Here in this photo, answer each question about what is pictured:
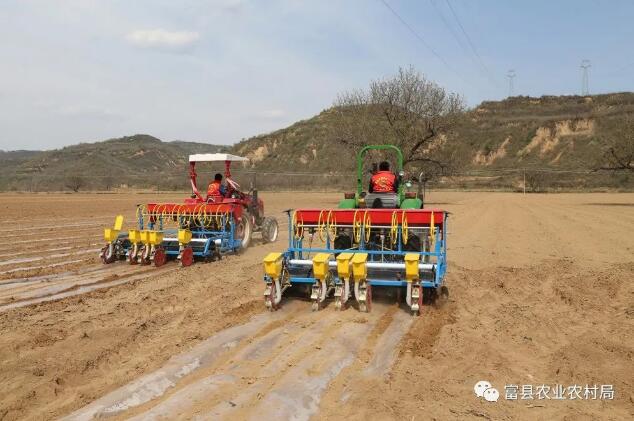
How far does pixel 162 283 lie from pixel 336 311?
336 cm

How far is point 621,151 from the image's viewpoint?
2744 centimetres

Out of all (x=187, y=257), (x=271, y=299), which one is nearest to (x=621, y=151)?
(x=187, y=257)

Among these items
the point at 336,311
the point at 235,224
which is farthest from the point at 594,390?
the point at 235,224

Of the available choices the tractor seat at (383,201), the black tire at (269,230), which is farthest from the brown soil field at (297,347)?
the black tire at (269,230)

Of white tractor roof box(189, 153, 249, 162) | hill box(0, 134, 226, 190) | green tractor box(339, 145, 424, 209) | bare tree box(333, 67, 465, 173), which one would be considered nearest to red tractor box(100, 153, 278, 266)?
white tractor roof box(189, 153, 249, 162)

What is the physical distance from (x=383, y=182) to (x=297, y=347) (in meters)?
3.97

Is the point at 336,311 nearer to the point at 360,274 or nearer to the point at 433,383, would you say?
the point at 360,274

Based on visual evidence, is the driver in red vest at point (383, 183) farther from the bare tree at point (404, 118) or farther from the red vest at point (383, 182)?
the bare tree at point (404, 118)

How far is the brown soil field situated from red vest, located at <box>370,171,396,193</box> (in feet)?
5.67

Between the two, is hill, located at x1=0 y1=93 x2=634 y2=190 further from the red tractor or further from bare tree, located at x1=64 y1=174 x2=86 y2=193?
the red tractor

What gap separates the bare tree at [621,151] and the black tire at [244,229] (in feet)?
72.6

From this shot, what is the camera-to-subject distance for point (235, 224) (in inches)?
463

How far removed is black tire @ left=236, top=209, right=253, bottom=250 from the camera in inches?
470

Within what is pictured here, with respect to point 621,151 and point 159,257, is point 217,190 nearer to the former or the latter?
point 159,257
